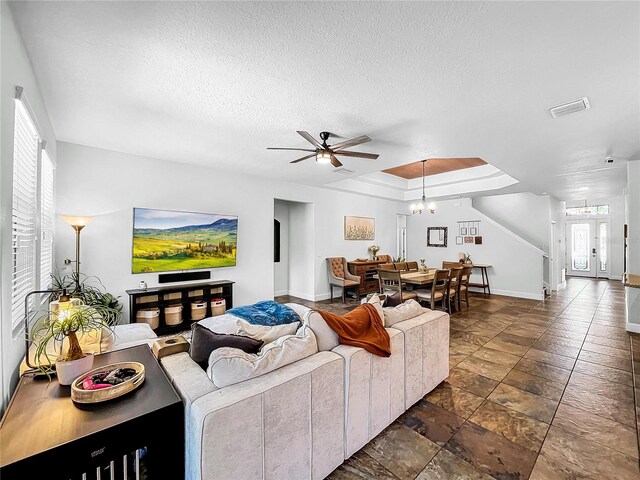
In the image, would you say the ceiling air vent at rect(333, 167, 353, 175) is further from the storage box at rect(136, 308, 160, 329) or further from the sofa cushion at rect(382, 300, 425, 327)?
the storage box at rect(136, 308, 160, 329)

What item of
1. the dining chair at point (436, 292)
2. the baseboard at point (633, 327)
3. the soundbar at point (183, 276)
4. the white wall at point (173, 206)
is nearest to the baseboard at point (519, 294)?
the baseboard at point (633, 327)

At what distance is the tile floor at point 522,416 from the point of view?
179cm

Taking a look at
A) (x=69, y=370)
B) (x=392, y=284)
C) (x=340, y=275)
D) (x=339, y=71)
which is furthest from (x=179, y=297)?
(x=392, y=284)

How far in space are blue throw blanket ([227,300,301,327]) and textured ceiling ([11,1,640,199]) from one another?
2048mm

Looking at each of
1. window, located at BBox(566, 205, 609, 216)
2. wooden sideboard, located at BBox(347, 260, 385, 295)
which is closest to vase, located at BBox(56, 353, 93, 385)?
wooden sideboard, located at BBox(347, 260, 385, 295)

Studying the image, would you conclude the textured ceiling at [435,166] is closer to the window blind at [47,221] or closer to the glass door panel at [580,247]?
the window blind at [47,221]

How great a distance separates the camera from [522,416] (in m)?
2.30

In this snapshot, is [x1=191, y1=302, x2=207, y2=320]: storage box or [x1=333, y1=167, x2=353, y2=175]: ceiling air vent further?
[x1=333, y1=167, x2=353, y2=175]: ceiling air vent

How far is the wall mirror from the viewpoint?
8.23 metres

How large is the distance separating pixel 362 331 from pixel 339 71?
192 cm

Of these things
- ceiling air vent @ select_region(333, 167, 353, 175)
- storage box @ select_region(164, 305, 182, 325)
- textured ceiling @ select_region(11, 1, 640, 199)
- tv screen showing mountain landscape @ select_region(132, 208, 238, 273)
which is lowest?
storage box @ select_region(164, 305, 182, 325)

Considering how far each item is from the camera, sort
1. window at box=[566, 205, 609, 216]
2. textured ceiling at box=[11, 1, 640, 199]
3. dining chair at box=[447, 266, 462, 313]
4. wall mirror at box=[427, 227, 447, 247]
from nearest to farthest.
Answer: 1. textured ceiling at box=[11, 1, 640, 199]
2. dining chair at box=[447, 266, 462, 313]
3. wall mirror at box=[427, 227, 447, 247]
4. window at box=[566, 205, 609, 216]

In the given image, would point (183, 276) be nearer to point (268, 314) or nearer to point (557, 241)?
point (268, 314)

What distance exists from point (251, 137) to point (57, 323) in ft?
8.48
